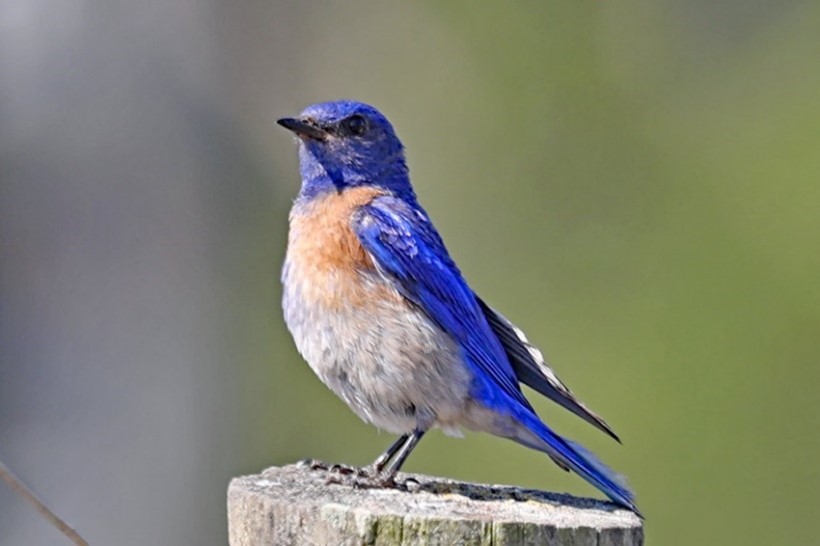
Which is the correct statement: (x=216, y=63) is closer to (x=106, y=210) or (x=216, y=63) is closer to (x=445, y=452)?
(x=106, y=210)

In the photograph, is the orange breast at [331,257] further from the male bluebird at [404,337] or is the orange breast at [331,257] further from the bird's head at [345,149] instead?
the bird's head at [345,149]

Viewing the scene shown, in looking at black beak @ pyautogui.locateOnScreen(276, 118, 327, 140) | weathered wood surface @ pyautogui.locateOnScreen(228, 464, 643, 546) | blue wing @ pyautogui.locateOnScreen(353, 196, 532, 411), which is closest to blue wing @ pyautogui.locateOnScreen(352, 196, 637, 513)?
blue wing @ pyautogui.locateOnScreen(353, 196, 532, 411)

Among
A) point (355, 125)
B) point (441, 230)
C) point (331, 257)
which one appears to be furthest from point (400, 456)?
point (441, 230)

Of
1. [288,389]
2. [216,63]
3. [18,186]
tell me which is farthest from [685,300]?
[18,186]

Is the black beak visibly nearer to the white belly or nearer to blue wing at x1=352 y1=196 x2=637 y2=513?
blue wing at x1=352 y1=196 x2=637 y2=513

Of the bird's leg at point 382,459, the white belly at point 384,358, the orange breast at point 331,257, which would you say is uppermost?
the orange breast at point 331,257

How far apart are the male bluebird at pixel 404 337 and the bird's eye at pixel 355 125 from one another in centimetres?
44

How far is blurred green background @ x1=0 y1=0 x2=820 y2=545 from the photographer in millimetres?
9344

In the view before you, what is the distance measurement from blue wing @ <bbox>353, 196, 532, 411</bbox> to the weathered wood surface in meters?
0.80

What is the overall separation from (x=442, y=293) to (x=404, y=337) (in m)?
0.26

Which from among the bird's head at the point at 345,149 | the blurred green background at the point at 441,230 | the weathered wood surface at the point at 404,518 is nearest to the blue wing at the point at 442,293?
the bird's head at the point at 345,149

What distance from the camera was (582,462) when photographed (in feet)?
16.8

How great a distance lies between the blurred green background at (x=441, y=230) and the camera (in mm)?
9344

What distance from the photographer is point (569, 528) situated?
401 centimetres
